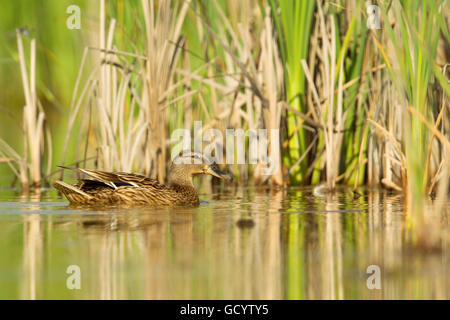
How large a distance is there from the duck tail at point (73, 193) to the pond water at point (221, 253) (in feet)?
0.63

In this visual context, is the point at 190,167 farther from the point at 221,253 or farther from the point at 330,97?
the point at 221,253

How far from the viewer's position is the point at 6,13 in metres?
11.5

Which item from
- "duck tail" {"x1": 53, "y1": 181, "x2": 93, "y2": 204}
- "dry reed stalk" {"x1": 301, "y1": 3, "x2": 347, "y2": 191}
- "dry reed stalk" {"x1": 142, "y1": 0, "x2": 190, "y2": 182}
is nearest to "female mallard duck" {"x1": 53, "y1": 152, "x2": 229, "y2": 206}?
"duck tail" {"x1": 53, "y1": 181, "x2": 93, "y2": 204}

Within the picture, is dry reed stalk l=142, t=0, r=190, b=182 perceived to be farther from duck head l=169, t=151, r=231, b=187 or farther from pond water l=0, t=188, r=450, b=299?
pond water l=0, t=188, r=450, b=299

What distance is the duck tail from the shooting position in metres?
8.13

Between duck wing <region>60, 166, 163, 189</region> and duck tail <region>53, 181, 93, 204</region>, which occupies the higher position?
duck wing <region>60, 166, 163, 189</region>

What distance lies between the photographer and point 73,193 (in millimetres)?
8188

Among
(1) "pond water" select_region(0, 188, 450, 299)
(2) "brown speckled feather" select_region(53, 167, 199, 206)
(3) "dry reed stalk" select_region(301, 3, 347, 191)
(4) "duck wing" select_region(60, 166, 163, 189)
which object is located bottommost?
(1) "pond water" select_region(0, 188, 450, 299)

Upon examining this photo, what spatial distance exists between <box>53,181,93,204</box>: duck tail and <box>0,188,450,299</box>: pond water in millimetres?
192

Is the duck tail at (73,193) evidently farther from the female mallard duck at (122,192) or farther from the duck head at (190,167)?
the duck head at (190,167)

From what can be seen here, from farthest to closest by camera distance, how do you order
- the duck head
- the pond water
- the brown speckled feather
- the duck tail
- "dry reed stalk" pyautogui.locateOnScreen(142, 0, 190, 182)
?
"dry reed stalk" pyautogui.locateOnScreen(142, 0, 190, 182) → the duck head → the brown speckled feather → the duck tail → the pond water
